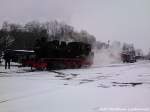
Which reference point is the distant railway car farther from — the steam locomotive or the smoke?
the steam locomotive

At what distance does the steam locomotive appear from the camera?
596 inches

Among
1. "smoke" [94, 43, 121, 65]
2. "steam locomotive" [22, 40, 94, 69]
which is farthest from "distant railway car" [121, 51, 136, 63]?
"steam locomotive" [22, 40, 94, 69]

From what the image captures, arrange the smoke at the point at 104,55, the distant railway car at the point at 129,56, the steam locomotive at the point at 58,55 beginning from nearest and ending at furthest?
1. the distant railway car at the point at 129,56
2. the steam locomotive at the point at 58,55
3. the smoke at the point at 104,55

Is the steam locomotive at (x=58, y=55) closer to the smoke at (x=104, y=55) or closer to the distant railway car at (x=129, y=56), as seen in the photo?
the smoke at (x=104, y=55)

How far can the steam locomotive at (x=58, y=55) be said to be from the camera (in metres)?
15.1

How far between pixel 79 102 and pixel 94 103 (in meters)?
0.32

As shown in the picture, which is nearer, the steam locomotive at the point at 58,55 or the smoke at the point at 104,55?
the steam locomotive at the point at 58,55

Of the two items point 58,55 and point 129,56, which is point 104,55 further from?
point 58,55

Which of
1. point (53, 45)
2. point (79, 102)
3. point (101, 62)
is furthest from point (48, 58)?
point (79, 102)

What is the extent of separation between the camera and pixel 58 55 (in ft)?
52.5

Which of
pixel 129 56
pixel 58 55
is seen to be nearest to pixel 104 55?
pixel 129 56

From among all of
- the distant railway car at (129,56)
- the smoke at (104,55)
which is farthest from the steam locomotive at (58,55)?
the distant railway car at (129,56)

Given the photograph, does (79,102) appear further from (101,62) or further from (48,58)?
(101,62)

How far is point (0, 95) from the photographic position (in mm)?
5680
